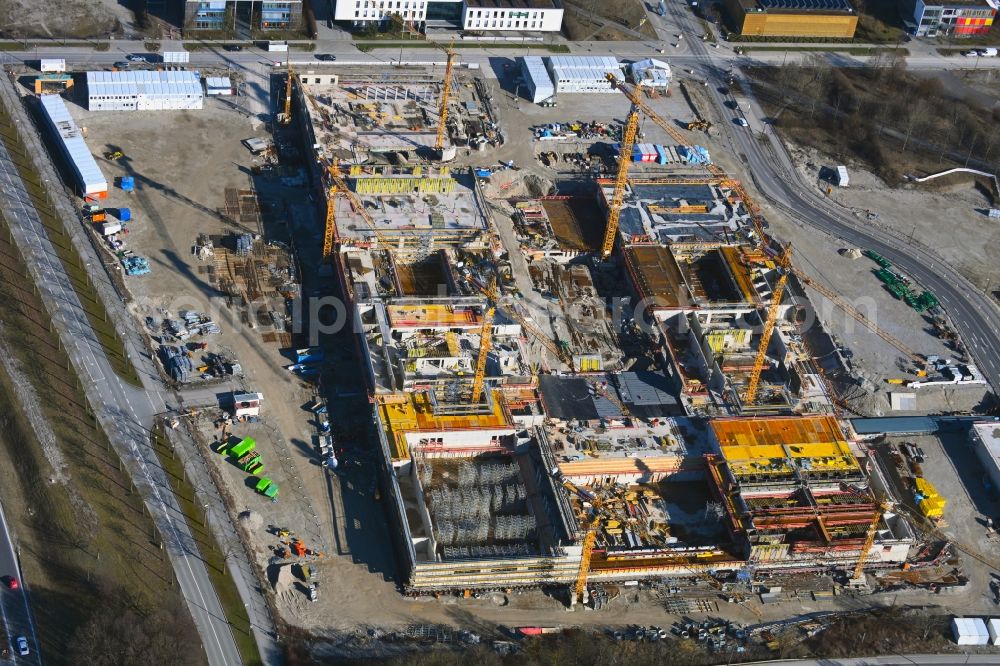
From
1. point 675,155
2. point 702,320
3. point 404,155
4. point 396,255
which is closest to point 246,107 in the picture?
point 404,155

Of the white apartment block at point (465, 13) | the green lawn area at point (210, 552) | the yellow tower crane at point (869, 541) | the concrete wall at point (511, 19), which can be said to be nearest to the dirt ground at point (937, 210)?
the concrete wall at point (511, 19)

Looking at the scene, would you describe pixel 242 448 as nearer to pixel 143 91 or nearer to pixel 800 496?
pixel 800 496

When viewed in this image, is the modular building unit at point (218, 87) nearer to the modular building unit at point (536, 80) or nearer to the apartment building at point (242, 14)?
the apartment building at point (242, 14)

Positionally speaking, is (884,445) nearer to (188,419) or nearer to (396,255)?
(396,255)

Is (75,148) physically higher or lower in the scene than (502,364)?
higher

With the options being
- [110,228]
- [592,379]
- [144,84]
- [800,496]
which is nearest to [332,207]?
[110,228]

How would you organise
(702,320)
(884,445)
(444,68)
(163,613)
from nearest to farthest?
(163,613) → (884,445) → (702,320) → (444,68)
